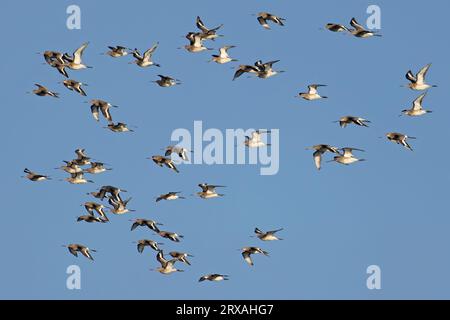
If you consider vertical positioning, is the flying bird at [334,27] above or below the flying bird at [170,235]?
above

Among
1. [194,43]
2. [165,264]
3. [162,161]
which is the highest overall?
[194,43]

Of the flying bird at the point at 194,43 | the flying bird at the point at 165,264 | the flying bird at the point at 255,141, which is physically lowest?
the flying bird at the point at 165,264

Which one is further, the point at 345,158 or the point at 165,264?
the point at 165,264

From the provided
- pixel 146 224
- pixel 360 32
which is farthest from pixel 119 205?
pixel 360 32

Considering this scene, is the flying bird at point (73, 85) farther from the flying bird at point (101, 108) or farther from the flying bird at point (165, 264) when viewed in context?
the flying bird at point (165, 264)

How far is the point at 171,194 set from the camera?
64.8m

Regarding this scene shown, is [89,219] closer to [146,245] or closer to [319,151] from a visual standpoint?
[146,245]

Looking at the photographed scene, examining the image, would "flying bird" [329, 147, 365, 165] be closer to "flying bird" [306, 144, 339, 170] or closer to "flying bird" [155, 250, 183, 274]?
"flying bird" [306, 144, 339, 170]

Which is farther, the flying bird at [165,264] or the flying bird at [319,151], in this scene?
the flying bird at [165,264]

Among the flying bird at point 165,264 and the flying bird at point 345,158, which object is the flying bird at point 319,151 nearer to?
the flying bird at point 345,158

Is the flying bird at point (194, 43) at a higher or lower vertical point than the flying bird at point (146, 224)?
higher

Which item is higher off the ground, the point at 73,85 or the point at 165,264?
the point at 73,85
